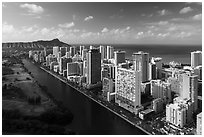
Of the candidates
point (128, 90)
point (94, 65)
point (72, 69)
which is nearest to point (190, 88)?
point (128, 90)

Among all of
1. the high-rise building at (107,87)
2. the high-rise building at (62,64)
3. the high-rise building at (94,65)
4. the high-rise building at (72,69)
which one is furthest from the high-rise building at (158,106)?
the high-rise building at (62,64)

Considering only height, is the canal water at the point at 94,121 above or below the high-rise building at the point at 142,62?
below

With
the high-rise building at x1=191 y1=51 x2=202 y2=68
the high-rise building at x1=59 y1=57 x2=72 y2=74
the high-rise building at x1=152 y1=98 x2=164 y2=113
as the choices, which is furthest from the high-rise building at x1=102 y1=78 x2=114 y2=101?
the high-rise building at x1=59 y1=57 x2=72 y2=74

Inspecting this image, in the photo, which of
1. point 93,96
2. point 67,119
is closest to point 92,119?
point 67,119

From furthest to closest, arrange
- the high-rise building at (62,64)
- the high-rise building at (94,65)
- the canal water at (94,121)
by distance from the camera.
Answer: the high-rise building at (62,64) → the high-rise building at (94,65) → the canal water at (94,121)

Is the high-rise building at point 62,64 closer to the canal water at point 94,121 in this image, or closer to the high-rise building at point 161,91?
the canal water at point 94,121

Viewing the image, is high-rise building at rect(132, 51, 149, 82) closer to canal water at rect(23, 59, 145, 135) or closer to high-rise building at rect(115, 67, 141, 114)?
high-rise building at rect(115, 67, 141, 114)

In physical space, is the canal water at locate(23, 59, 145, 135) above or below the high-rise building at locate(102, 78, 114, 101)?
below
